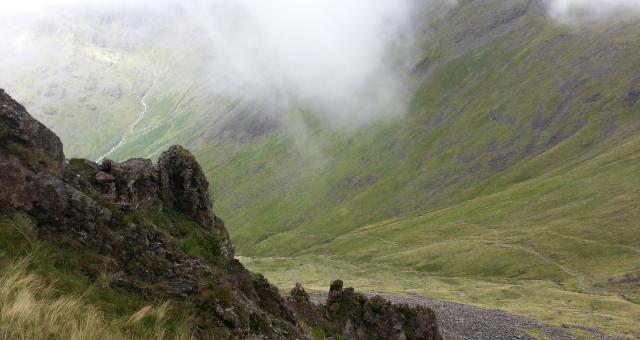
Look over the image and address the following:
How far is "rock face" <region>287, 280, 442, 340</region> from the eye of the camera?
123ft

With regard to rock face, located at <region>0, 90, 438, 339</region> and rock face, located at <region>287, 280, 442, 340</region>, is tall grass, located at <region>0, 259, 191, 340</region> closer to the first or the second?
rock face, located at <region>0, 90, 438, 339</region>

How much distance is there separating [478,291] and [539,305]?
16.9 m

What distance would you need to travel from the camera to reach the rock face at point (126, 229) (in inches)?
612

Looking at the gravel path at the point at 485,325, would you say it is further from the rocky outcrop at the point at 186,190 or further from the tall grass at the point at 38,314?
the tall grass at the point at 38,314

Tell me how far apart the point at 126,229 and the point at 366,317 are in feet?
86.1

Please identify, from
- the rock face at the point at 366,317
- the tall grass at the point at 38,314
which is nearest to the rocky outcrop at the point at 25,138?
the tall grass at the point at 38,314

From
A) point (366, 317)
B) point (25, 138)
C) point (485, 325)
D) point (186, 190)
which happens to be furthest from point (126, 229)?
point (485, 325)

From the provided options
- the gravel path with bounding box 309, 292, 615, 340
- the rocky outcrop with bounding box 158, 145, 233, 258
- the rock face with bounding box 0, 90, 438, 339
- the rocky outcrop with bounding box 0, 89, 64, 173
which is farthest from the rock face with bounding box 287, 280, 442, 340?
the rocky outcrop with bounding box 0, 89, 64, 173

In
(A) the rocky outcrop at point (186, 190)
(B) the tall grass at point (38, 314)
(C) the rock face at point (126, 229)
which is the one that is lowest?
(B) the tall grass at point (38, 314)

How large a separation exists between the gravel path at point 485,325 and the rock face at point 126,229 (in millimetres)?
34459

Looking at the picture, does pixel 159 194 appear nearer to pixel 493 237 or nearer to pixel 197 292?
pixel 197 292

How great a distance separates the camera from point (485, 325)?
214 feet

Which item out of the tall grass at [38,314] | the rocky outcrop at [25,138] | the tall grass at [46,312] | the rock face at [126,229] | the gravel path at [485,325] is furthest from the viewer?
the gravel path at [485,325]

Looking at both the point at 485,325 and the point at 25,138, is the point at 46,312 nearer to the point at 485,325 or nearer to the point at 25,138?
the point at 25,138
